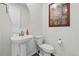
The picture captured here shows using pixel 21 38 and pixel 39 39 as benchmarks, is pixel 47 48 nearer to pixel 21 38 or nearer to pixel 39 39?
pixel 39 39

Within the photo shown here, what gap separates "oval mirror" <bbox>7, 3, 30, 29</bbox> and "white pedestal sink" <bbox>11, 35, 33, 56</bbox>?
0.22m

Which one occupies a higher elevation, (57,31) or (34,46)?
(57,31)

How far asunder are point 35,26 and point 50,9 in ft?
1.30

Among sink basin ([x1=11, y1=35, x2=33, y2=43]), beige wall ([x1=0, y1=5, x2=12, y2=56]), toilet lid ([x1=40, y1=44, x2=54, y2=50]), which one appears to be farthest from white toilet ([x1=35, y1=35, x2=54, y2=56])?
beige wall ([x1=0, y1=5, x2=12, y2=56])

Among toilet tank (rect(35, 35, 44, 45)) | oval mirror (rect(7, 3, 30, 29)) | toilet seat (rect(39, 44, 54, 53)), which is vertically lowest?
toilet seat (rect(39, 44, 54, 53))

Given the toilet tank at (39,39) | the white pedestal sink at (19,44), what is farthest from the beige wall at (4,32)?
the toilet tank at (39,39)

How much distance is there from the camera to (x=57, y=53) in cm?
202

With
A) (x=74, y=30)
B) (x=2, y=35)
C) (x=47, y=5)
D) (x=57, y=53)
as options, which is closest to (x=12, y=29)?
(x=2, y=35)

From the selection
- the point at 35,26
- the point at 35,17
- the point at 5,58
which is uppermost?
the point at 35,17

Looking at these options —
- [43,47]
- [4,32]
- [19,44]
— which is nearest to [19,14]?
[4,32]

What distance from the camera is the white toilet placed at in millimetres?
2001

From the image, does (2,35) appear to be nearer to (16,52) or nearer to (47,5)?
(16,52)

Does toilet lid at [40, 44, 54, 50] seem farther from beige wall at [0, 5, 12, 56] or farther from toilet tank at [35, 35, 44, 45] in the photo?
beige wall at [0, 5, 12, 56]

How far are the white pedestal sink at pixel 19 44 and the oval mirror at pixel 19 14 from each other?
8.8 inches
